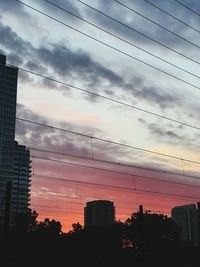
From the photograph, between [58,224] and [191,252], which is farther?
[58,224]

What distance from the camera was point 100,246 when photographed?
299ft

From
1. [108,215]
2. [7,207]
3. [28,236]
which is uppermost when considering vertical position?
[108,215]

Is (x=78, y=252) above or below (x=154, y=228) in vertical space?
below

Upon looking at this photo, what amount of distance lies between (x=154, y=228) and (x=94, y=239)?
2089cm

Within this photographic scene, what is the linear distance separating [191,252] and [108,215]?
23665mm

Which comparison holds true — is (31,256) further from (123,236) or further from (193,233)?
(193,233)

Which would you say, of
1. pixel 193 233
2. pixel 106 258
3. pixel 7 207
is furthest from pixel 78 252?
pixel 193 233

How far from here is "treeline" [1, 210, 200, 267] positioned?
250ft

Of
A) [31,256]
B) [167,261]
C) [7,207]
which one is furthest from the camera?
[167,261]

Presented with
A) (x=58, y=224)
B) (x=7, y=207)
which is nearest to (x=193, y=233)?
(x=58, y=224)

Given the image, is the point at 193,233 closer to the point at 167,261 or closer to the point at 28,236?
the point at 167,261

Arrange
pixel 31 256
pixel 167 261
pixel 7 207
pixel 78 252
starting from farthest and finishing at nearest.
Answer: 1. pixel 167 261
2. pixel 78 252
3. pixel 31 256
4. pixel 7 207

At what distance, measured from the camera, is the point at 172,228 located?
111 m

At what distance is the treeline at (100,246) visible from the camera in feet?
250
